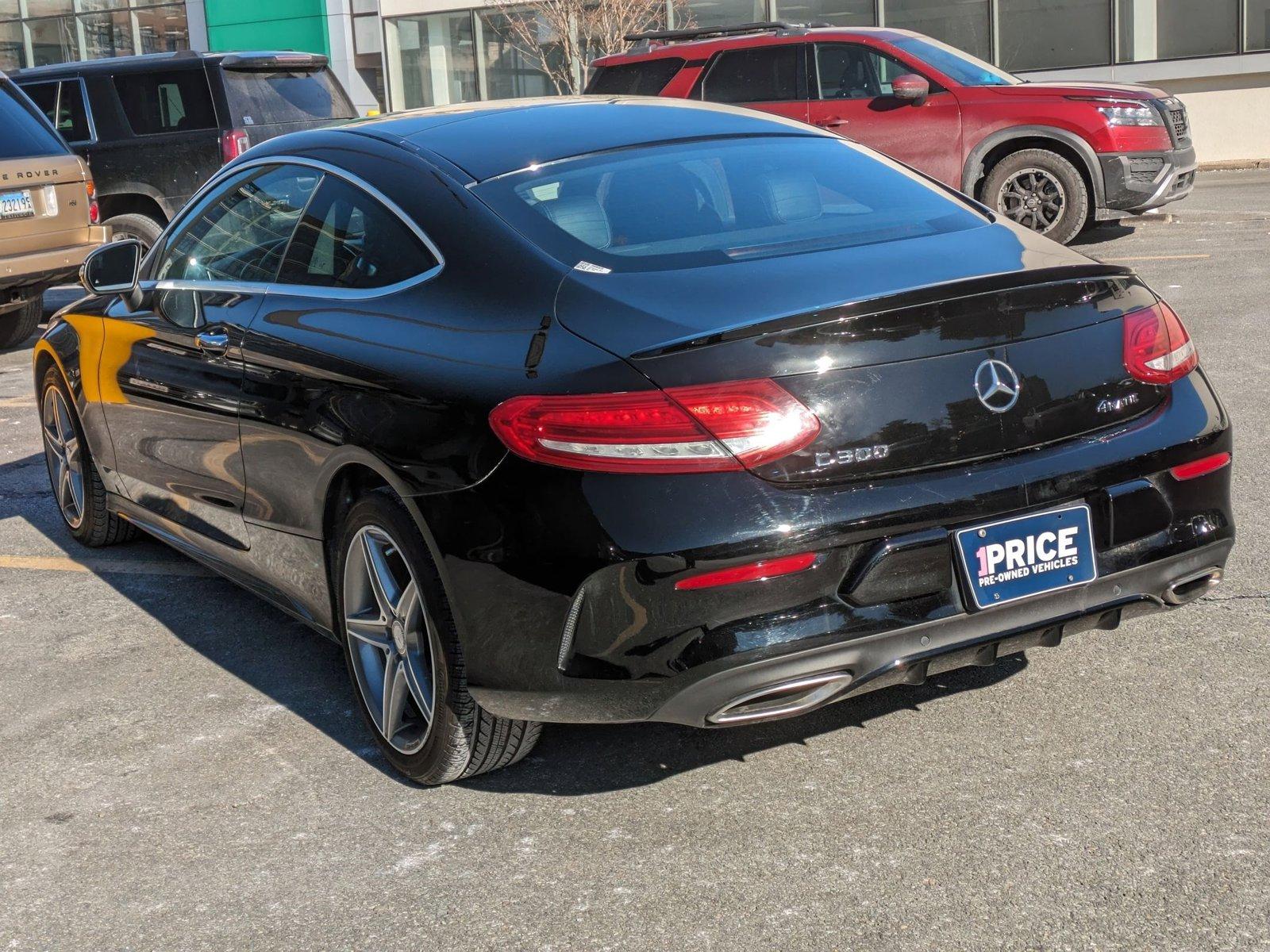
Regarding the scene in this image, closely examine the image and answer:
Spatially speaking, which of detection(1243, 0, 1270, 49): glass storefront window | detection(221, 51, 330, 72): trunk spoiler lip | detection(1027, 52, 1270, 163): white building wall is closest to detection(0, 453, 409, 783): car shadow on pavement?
detection(221, 51, 330, 72): trunk spoiler lip

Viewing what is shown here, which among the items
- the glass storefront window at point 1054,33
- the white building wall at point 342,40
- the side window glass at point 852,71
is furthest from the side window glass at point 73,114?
the white building wall at point 342,40

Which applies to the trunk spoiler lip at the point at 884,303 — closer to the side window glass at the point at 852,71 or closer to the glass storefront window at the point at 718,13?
the side window glass at the point at 852,71

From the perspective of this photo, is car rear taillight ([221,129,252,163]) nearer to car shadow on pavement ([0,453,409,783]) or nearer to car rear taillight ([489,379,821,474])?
car shadow on pavement ([0,453,409,783])

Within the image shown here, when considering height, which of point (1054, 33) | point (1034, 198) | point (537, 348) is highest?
point (1054, 33)

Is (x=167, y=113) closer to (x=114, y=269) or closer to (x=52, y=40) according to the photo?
(x=114, y=269)

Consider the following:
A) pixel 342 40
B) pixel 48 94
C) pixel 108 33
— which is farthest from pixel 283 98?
pixel 108 33

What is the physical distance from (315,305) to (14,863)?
1.54 meters

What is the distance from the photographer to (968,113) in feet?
41.8

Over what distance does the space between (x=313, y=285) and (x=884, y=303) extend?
1.66 metres

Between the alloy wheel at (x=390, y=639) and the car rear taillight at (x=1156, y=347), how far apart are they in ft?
5.58

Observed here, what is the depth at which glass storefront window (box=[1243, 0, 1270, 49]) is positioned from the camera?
68.6ft

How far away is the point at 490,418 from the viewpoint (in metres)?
3.29

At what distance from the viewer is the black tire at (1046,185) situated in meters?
12.5

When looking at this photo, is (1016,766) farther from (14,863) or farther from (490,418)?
(14,863)
